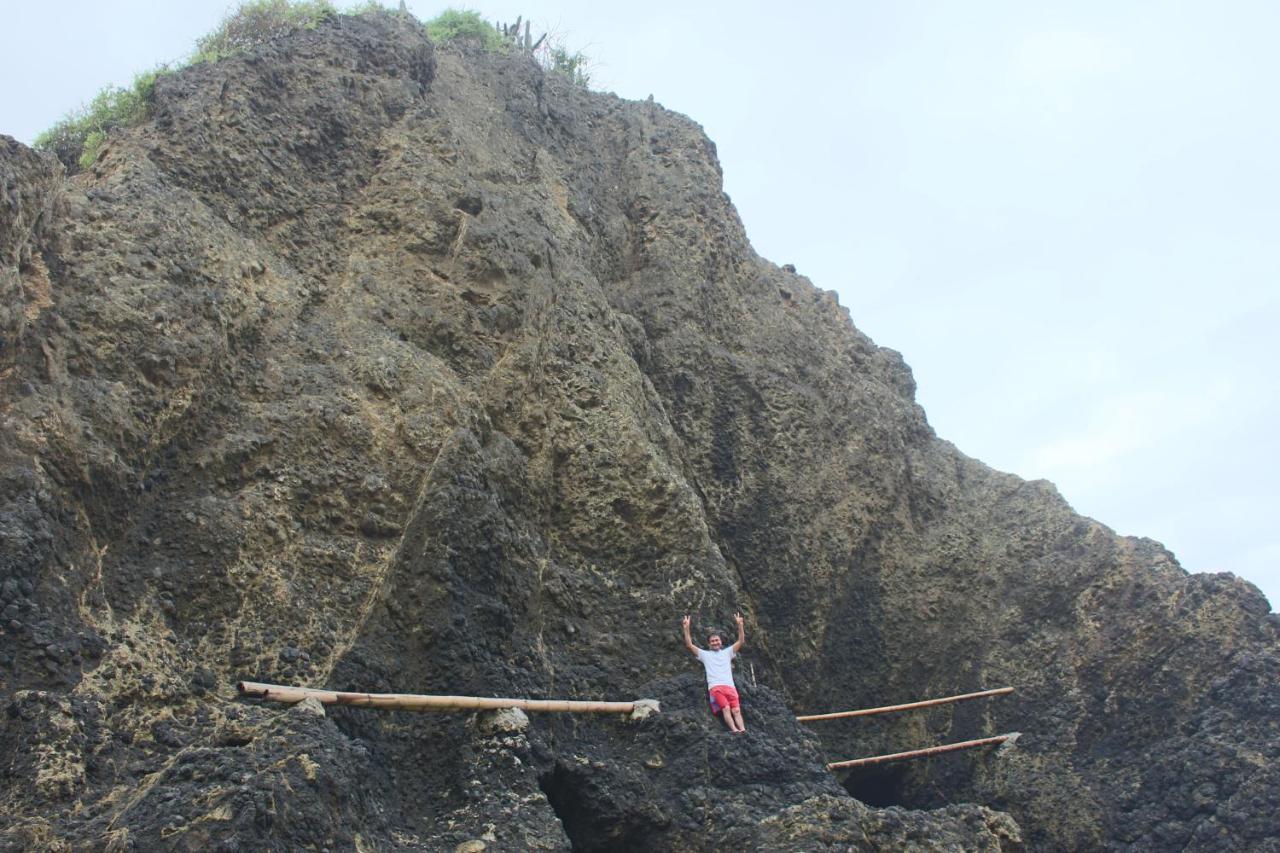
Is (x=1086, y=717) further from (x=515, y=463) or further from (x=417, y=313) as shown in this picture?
(x=417, y=313)

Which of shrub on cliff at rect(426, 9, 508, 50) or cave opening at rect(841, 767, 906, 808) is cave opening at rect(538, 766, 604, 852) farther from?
shrub on cliff at rect(426, 9, 508, 50)

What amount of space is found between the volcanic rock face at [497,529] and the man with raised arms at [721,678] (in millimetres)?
243

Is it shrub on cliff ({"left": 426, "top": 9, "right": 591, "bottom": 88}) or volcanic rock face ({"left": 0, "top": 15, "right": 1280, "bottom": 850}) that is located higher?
shrub on cliff ({"left": 426, "top": 9, "right": 591, "bottom": 88})

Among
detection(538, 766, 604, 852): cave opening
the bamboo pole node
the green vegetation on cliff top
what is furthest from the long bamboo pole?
the green vegetation on cliff top

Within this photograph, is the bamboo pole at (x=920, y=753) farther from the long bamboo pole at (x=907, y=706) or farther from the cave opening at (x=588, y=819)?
the cave opening at (x=588, y=819)

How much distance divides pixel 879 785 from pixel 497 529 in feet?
21.7

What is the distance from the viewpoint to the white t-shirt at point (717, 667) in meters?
11.0

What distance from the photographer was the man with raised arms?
1091 centimetres

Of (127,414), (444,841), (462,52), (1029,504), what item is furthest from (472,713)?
(462,52)

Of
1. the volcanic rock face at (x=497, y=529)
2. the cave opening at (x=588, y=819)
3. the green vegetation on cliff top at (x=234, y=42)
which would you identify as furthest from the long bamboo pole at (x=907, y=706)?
the green vegetation on cliff top at (x=234, y=42)

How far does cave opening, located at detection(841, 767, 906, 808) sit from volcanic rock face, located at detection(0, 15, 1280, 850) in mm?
52

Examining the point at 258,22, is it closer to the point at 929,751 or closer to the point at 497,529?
the point at 497,529

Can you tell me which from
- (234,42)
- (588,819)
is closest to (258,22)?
(234,42)

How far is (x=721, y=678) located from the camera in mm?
11023
